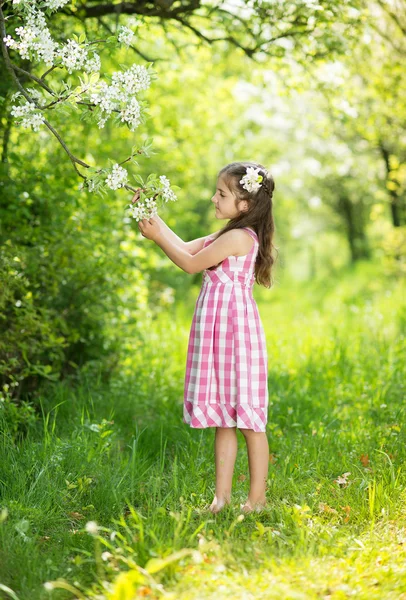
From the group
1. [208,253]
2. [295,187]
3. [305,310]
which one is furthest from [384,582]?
[295,187]

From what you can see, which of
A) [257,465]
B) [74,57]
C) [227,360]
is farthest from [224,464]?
[74,57]

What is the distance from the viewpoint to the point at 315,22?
5.31 metres

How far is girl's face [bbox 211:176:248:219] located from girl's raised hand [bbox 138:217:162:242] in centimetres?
33

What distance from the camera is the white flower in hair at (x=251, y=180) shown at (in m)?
3.53

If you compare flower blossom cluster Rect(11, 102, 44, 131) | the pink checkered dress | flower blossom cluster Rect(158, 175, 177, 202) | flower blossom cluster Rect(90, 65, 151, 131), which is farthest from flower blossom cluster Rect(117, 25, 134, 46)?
the pink checkered dress

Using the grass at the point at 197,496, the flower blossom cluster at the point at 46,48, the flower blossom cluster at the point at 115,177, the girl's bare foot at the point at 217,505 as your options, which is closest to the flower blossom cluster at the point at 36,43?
the flower blossom cluster at the point at 46,48

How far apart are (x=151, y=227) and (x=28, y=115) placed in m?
0.79

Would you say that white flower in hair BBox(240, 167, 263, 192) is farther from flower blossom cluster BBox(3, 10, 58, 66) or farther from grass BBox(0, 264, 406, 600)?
grass BBox(0, 264, 406, 600)

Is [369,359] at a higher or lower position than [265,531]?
higher

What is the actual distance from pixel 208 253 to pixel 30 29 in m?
1.31

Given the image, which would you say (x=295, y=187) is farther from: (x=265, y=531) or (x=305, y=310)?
(x=265, y=531)

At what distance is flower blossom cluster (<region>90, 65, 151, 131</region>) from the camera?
10.3 feet

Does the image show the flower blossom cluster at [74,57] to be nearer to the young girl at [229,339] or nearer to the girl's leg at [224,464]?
the young girl at [229,339]

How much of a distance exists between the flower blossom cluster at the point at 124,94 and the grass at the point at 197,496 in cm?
168
